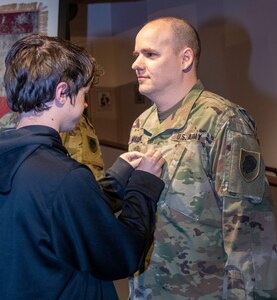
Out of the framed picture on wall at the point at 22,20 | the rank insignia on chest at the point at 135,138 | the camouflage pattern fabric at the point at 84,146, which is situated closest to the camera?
Result: the rank insignia on chest at the point at 135,138

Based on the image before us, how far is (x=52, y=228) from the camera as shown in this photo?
0.79 metres

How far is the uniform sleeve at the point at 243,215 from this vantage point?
116 cm

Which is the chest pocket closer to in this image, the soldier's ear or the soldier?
the soldier

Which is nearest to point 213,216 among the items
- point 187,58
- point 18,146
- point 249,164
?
point 249,164

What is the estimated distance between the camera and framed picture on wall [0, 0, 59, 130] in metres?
1.84

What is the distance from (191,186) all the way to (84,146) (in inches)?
25.4

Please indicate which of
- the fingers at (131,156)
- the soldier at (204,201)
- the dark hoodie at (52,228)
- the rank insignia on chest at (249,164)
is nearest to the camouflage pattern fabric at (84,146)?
the soldier at (204,201)

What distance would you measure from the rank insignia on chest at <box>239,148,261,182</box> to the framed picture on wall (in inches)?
41.9

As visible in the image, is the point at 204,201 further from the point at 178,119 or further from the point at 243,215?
the point at 178,119

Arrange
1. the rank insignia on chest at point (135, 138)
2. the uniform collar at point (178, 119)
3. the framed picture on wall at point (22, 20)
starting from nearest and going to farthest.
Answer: the uniform collar at point (178, 119) → the rank insignia on chest at point (135, 138) → the framed picture on wall at point (22, 20)

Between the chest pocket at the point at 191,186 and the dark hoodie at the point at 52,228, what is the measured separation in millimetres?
388

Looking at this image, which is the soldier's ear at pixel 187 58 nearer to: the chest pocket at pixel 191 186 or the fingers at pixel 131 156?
the chest pocket at pixel 191 186

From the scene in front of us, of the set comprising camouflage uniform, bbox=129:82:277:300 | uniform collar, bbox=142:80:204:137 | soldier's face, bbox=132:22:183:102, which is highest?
soldier's face, bbox=132:22:183:102

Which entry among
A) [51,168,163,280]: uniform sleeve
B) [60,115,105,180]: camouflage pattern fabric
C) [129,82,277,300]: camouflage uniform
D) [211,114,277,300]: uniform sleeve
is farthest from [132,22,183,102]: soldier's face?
[51,168,163,280]: uniform sleeve
